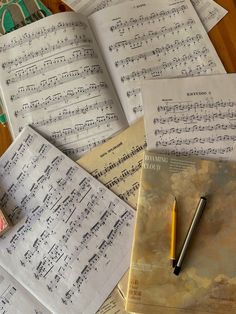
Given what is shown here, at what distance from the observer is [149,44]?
3.04 ft

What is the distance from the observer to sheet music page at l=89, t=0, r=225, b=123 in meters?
0.90

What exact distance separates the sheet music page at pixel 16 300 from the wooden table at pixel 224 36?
24 centimetres

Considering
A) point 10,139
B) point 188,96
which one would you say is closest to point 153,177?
point 188,96

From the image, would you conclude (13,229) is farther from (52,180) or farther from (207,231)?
(207,231)

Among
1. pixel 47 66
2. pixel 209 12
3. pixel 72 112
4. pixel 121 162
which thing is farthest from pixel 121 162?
pixel 209 12

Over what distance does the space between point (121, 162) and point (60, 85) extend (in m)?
0.19

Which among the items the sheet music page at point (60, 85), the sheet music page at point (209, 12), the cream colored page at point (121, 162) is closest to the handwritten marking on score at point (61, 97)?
the sheet music page at point (60, 85)

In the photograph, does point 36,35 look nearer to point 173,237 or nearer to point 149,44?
point 149,44

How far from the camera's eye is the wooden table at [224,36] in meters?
0.90

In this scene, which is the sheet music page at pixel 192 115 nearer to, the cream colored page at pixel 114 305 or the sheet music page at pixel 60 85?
the sheet music page at pixel 60 85

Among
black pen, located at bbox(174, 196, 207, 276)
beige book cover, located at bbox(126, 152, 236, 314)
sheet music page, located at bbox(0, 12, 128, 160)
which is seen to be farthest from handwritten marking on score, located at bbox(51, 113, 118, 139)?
black pen, located at bbox(174, 196, 207, 276)

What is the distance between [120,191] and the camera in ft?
2.77

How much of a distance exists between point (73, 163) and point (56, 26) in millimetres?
271

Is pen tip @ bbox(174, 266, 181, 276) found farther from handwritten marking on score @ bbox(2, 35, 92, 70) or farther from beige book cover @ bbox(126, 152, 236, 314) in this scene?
handwritten marking on score @ bbox(2, 35, 92, 70)
